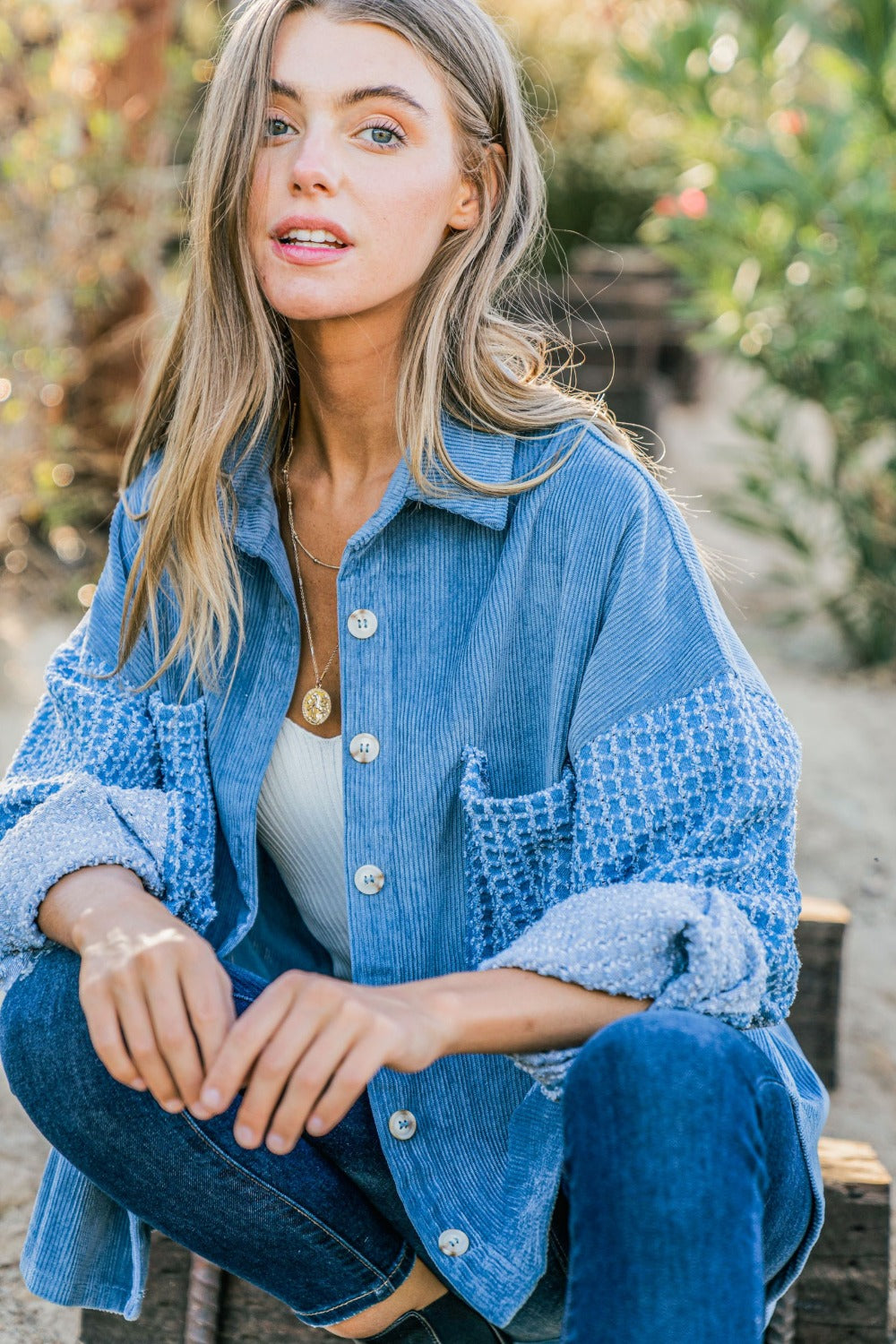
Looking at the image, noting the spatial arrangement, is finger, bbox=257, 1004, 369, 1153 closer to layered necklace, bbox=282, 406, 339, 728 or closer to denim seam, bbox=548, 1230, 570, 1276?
denim seam, bbox=548, 1230, 570, 1276

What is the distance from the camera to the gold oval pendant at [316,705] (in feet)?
5.78

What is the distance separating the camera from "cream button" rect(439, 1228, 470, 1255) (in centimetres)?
155

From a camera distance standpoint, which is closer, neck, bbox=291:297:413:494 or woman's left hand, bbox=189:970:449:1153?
woman's left hand, bbox=189:970:449:1153

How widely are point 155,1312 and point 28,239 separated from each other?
12.8 ft

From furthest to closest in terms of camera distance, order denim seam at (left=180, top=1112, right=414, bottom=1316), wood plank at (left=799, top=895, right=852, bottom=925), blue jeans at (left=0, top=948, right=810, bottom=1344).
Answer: wood plank at (left=799, top=895, right=852, bottom=925) < denim seam at (left=180, top=1112, right=414, bottom=1316) < blue jeans at (left=0, top=948, right=810, bottom=1344)

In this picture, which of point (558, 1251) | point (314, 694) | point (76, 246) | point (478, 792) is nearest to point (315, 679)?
point (314, 694)

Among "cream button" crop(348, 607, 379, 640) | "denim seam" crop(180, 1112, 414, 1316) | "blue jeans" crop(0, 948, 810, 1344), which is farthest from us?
"cream button" crop(348, 607, 379, 640)

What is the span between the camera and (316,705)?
A: 1.77m

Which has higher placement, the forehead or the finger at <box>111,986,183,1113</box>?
the forehead

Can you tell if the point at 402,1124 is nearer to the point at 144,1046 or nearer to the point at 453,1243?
the point at 453,1243

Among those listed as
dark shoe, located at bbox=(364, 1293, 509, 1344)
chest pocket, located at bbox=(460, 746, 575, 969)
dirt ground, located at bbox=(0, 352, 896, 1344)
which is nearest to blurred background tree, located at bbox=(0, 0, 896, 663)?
dirt ground, located at bbox=(0, 352, 896, 1344)

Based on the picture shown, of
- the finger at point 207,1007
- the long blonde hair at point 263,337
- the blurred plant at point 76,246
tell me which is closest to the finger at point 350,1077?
the finger at point 207,1007

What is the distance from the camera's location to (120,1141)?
1495mm

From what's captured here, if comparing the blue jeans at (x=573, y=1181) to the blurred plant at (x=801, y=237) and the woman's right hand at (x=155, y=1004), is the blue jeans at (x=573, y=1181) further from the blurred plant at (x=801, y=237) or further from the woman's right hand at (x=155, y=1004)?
the blurred plant at (x=801, y=237)
